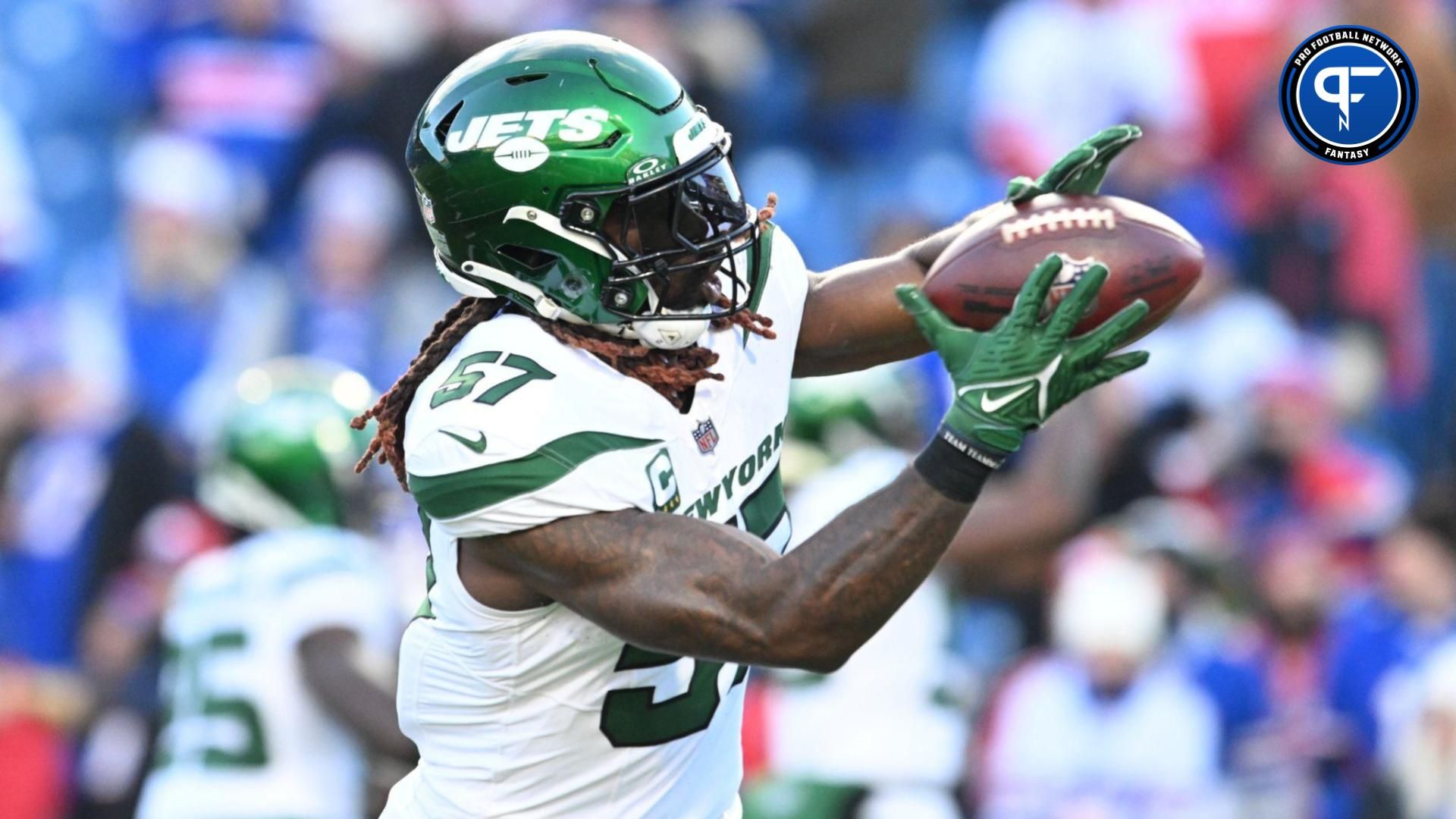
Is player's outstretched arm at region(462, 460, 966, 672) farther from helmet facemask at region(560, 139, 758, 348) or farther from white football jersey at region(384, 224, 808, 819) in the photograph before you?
helmet facemask at region(560, 139, 758, 348)

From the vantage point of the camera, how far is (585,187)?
135 inches

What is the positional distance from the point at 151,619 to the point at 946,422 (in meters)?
5.38

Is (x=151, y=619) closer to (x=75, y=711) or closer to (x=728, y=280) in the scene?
(x=75, y=711)

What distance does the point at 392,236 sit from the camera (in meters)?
9.34

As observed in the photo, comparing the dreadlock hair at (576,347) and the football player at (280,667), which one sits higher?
the dreadlock hair at (576,347)

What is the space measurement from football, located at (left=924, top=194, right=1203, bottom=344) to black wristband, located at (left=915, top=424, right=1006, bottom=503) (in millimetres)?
370

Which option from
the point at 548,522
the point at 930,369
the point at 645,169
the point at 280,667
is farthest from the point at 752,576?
the point at 930,369

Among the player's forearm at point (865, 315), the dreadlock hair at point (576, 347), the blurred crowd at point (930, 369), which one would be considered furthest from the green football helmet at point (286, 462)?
the player's forearm at point (865, 315)

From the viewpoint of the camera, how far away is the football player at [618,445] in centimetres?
314

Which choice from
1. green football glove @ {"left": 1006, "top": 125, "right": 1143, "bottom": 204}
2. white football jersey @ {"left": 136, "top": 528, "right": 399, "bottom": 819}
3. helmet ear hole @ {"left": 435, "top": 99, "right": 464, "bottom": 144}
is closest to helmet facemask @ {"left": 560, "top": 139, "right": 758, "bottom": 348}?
helmet ear hole @ {"left": 435, "top": 99, "right": 464, "bottom": 144}

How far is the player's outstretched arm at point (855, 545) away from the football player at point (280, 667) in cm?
218

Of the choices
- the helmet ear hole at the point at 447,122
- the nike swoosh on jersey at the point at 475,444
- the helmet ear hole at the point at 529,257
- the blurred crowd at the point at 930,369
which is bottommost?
the blurred crowd at the point at 930,369

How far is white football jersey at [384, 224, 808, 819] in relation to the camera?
10.8ft

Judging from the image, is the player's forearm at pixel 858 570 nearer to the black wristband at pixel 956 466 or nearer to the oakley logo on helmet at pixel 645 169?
the black wristband at pixel 956 466
